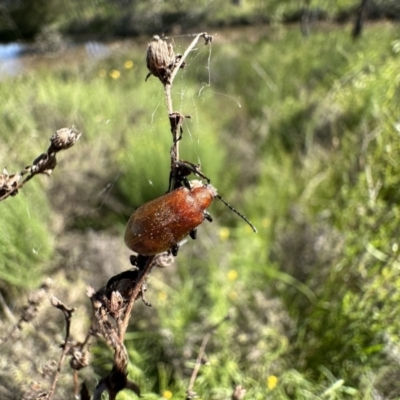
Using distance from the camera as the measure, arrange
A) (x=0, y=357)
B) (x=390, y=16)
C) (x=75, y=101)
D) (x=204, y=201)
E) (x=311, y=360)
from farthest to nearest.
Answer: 1. (x=390, y=16)
2. (x=75, y=101)
3. (x=311, y=360)
4. (x=0, y=357)
5. (x=204, y=201)

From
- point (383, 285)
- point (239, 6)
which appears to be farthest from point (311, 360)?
point (239, 6)

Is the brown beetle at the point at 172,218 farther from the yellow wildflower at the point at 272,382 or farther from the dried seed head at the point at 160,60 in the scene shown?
the yellow wildflower at the point at 272,382

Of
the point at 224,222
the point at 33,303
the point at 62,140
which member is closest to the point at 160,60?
the point at 62,140

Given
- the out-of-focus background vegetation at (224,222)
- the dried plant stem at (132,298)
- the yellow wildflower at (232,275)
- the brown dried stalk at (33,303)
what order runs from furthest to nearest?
the yellow wildflower at (232,275), the out-of-focus background vegetation at (224,222), the brown dried stalk at (33,303), the dried plant stem at (132,298)

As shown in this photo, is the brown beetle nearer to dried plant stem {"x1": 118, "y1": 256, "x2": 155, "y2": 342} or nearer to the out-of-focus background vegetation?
dried plant stem {"x1": 118, "y1": 256, "x2": 155, "y2": 342}

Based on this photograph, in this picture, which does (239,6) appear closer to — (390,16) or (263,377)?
(390,16)

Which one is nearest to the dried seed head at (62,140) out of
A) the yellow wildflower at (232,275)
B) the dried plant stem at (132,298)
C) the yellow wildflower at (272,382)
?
the dried plant stem at (132,298)
